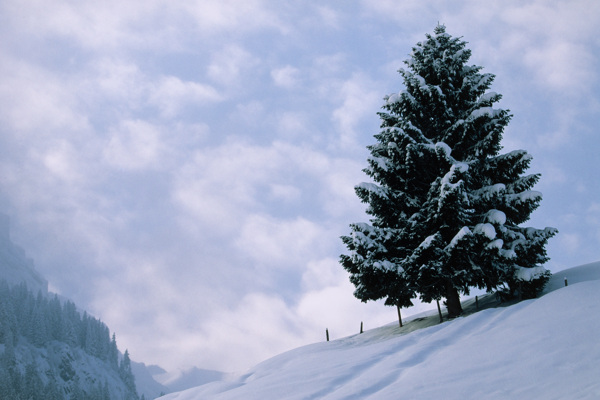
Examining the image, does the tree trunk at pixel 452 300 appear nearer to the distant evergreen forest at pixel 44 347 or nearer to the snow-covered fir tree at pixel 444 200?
the snow-covered fir tree at pixel 444 200

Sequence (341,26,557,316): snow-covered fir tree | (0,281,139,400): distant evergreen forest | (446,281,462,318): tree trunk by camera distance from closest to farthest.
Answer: (341,26,557,316): snow-covered fir tree < (446,281,462,318): tree trunk < (0,281,139,400): distant evergreen forest

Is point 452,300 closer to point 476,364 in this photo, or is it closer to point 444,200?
point 444,200

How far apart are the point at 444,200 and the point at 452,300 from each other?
397 cm

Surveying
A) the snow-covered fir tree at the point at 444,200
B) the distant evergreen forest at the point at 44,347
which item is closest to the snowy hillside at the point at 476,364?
the snow-covered fir tree at the point at 444,200

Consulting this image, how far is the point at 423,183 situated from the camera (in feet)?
56.5

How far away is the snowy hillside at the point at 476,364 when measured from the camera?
6.21m

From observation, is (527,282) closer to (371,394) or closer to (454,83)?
(454,83)

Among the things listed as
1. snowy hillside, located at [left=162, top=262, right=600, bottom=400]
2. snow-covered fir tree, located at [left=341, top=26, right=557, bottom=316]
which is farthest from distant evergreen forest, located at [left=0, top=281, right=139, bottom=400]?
snowy hillside, located at [left=162, top=262, right=600, bottom=400]

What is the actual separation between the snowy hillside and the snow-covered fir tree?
3059 mm

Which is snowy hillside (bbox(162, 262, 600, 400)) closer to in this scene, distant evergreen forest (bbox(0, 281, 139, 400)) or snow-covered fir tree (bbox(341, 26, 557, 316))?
snow-covered fir tree (bbox(341, 26, 557, 316))

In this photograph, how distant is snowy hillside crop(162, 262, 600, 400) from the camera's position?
6207mm

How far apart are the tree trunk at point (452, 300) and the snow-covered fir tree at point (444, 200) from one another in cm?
4

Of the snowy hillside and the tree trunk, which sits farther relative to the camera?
the tree trunk

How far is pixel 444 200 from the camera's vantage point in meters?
14.8
